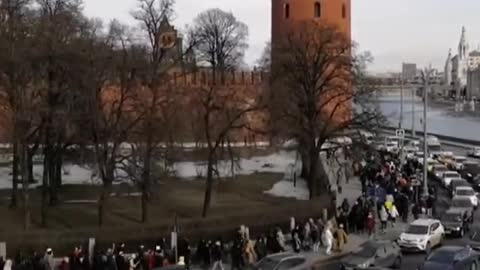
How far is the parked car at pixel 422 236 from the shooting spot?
96.2 ft

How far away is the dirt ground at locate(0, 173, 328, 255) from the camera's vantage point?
92.4 ft

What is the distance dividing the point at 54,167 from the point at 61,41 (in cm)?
672

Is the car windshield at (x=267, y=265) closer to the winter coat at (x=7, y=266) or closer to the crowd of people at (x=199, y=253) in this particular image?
the crowd of people at (x=199, y=253)

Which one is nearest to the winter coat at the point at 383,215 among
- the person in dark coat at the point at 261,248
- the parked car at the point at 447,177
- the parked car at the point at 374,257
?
the parked car at the point at 374,257

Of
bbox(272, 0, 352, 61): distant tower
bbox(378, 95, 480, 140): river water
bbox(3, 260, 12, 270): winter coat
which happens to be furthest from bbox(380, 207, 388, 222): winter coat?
bbox(378, 95, 480, 140): river water

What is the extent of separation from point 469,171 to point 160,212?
81.7 feet

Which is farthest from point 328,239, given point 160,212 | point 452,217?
point 160,212

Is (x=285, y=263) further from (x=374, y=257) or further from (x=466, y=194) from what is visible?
(x=466, y=194)

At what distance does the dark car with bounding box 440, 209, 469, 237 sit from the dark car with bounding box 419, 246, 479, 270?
951 centimetres

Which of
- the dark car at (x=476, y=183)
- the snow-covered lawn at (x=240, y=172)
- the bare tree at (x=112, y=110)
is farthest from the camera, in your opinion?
the snow-covered lawn at (x=240, y=172)

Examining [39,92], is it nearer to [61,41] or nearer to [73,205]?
[61,41]

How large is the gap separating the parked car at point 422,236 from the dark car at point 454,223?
206 centimetres

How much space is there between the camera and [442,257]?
22594mm

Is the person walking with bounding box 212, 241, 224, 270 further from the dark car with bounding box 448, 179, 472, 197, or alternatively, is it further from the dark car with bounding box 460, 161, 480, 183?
the dark car with bounding box 460, 161, 480, 183
